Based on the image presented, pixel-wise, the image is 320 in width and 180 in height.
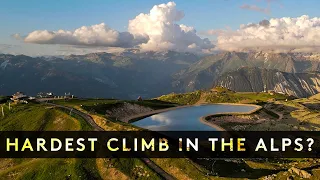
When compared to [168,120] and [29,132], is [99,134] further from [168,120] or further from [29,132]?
[168,120]

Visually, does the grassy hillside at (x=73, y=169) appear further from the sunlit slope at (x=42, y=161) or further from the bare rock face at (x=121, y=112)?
the bare rock face at (x=121, y=112)

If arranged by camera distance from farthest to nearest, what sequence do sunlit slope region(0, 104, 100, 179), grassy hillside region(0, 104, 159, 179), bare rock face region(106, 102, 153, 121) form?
1. bare rock face region(106, 102, 153, 121)
2. sunlit slope region(0, 104, 100, 179)
3. grassy hillside region(0, 104, 159, 179)

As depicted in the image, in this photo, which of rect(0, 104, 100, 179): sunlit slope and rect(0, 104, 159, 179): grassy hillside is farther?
rect(0, 104, 100, 179): sunlit slope

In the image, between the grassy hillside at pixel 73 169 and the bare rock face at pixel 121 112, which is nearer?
the grassy hillside at pixel 73 169

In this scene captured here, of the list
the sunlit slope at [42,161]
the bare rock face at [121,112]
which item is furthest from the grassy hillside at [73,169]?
the bare rock face at [121,112]

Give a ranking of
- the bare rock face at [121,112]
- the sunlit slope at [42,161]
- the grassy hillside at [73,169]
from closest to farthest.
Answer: the grassy hillside at [73,169]
the sunlit slope at [42,161]
the bare rock face at [121,112]

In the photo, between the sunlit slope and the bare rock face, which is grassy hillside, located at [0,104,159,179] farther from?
the bare rock face

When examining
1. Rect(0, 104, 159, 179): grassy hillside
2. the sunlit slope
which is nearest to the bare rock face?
the sunlit slope

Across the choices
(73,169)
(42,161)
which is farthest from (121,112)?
(73,169)

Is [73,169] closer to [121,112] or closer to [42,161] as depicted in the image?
[42,161]

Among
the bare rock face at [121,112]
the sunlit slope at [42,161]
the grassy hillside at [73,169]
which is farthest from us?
the bare rock face at [121,112]

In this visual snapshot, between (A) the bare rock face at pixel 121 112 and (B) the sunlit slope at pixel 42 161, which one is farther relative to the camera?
(A) the bare rock face at pixel 121 112
